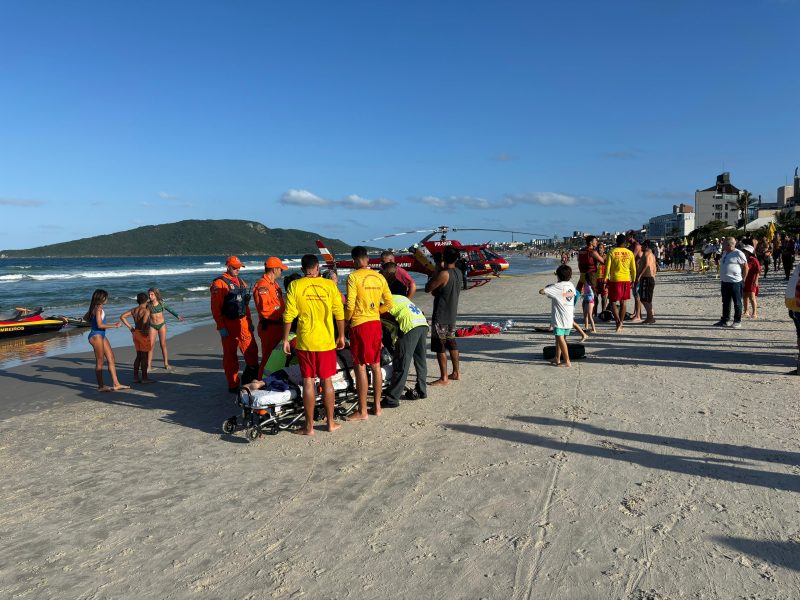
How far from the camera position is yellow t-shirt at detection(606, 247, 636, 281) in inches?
423

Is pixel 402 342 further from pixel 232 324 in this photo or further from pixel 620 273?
pixel 620 273

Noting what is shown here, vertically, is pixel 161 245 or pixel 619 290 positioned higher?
pixel 161 245

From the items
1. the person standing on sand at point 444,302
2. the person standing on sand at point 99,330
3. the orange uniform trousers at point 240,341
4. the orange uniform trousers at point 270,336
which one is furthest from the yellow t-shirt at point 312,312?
the person standing on sand at point 99,330

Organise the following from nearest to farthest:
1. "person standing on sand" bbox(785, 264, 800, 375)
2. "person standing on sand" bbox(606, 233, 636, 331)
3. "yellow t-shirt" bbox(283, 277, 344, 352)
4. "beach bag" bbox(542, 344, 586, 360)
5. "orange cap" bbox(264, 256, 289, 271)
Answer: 1. "yellow t-shirt" bbox(283, 277, 344, 352)
2. "orange cap" bbox(264, 256, 289, 271)
3. "person standing on sand" bbox(785, 264, 800, 375)
4. "beach bag" bbox(542, 344, 586, 360)
5. "person standing on sand" bbox(606, 233, 636, 331)

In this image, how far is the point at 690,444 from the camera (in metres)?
4.95

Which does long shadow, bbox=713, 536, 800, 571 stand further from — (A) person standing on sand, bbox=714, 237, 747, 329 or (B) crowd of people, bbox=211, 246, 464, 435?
(A) person standing on sand, bbox=714, 237, 747, 329

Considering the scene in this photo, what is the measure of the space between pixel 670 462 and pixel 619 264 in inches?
270

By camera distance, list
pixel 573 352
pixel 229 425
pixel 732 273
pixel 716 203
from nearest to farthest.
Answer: pixel 229 425 → pixel 573 352 → pixel 732 273 → pixel 716 203

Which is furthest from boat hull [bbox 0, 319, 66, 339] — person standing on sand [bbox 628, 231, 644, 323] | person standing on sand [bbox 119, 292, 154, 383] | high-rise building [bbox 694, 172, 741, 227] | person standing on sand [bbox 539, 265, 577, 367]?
high-rise building [bbox 694, 172, 741, 227]

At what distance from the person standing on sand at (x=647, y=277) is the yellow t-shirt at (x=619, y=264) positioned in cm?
74

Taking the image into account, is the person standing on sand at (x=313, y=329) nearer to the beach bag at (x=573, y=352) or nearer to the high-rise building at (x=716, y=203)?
the beach bag at (x=573, y=352)

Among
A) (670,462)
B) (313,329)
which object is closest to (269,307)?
(313,329)

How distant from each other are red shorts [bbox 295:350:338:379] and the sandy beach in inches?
27.4

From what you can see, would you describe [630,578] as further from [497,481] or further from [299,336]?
[299,336]
